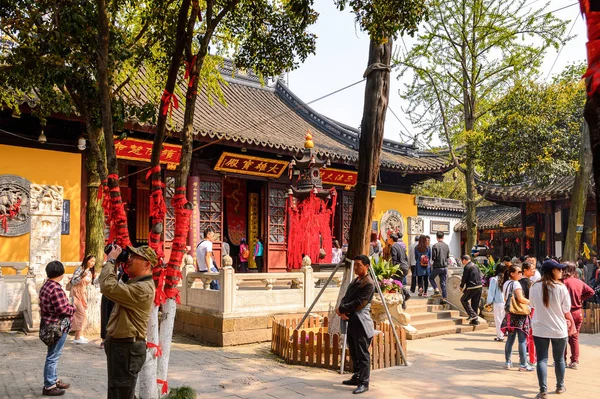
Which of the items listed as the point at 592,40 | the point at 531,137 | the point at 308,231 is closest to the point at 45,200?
the point at 308,231

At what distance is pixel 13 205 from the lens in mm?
10977

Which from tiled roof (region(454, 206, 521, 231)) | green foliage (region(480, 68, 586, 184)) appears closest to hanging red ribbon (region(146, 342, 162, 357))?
green foliage (region(480, 68, 586, 184))

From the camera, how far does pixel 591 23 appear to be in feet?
7.65

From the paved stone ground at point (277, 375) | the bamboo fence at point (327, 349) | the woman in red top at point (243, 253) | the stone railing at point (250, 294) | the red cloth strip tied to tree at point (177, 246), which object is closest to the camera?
the red cloth strip tied to tree at point (177, 246)

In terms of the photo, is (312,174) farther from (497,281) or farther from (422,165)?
(422,165)

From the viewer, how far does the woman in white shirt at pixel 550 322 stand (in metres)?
5.59

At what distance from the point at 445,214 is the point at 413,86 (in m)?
8.53

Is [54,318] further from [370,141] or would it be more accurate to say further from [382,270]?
[382,270]

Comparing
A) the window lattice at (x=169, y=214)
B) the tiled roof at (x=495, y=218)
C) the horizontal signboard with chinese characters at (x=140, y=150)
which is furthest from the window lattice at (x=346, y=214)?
the tiled roof at (x=495, y=218)

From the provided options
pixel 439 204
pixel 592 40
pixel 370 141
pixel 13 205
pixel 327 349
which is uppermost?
pixel 370 141

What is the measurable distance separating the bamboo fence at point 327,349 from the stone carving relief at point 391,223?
1097 cm

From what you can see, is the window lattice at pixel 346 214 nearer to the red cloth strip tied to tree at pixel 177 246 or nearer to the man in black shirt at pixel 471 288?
the man in black shirt at pixel 471 288

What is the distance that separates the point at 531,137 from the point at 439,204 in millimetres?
9809

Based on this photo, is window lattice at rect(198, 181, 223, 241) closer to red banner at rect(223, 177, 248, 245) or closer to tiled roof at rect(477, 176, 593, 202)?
red banner at rect(223, 177, 248, 245)
